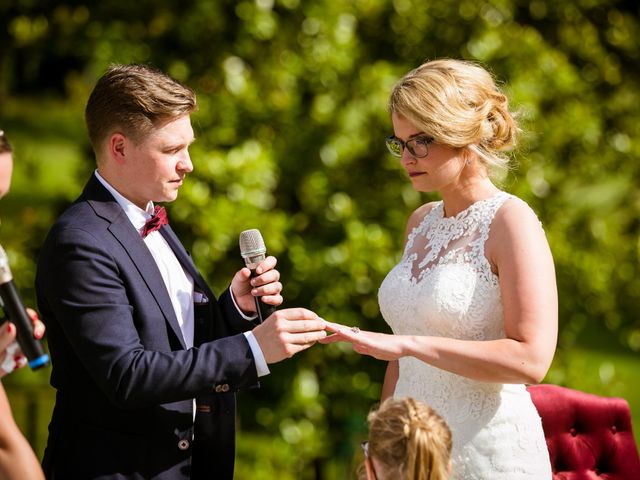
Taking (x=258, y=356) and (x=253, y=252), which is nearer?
(x=258, y=356)

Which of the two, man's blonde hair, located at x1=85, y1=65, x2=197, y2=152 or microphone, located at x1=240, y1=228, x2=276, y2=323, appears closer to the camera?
man's blonde hair, located at x1=85, y1=65, x2=197, y2=152

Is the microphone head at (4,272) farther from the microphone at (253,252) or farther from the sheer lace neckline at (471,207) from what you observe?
the sheer lace neckline at (471,207)

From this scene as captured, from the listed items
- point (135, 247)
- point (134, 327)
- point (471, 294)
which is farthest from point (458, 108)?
point (134, 327)

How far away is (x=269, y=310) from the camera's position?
3443 millimetres

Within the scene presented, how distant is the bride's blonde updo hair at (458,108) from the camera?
3594 mm

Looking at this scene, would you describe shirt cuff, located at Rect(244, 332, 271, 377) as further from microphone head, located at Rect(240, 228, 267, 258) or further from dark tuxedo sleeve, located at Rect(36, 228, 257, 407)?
microphone head, located at Rect(240, 228, 267, 258)

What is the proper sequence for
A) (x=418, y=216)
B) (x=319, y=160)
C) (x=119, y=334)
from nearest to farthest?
(x=119, y=334) → (x=418, y=216) → (x=319, y=160)

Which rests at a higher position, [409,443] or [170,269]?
[170,269]

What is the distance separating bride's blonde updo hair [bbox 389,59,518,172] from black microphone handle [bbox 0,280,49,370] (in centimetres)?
159

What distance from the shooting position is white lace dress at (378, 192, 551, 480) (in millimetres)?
3557

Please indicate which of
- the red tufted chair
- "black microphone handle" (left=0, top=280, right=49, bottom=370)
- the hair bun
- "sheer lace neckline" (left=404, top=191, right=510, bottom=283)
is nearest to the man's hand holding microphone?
"sheer lace neckline" (left=404, top=191, right=510, bottom=283)

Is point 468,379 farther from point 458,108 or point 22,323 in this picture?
point 22,323

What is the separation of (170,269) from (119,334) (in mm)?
477

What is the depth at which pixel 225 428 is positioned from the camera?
3.47 meters
